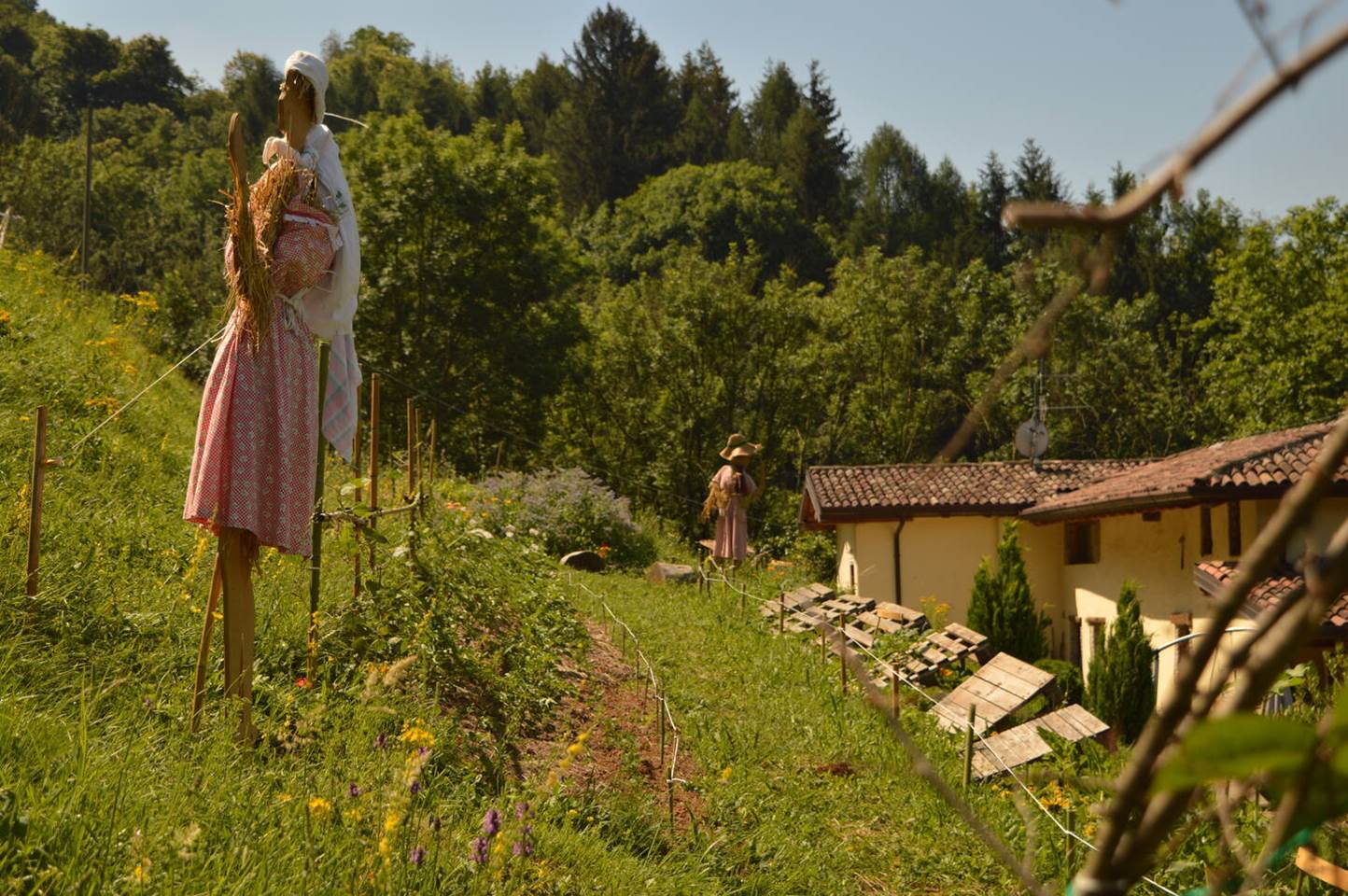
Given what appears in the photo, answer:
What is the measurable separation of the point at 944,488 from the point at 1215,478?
1011cm

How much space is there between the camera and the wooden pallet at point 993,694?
9564 millimetres

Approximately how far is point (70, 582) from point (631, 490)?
31.4 metres

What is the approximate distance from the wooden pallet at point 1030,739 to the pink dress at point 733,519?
10.0 m

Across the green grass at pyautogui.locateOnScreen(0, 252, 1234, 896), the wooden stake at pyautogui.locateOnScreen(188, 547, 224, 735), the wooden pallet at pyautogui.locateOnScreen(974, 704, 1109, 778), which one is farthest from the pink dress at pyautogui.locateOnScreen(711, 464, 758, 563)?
the wooden stake at pyautogui.locateOnScreen(188, 547, 224, 735)

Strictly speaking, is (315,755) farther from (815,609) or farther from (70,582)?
(815,609)

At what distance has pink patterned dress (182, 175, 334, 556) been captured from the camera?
172 inches

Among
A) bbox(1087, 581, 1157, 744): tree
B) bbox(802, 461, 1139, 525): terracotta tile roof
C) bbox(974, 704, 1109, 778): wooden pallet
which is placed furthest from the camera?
bbox(802, 461, 1139, 525): terracotta tile roof

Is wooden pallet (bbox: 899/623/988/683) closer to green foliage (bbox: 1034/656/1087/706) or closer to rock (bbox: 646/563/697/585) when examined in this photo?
green foliage (bbox: 1034/656/1087/706)

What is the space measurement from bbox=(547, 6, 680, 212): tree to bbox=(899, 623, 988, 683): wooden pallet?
49752 millimetres

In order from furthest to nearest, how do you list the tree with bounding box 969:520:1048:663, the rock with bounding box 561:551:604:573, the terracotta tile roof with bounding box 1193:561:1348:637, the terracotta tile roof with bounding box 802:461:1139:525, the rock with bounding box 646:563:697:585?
the terracotta tile roof with bounding box 802:461:1139:525 < the tree with bounding box 969:520:1048:663 < the rock with bounding box 561:551:604:573 < the rock with bounding box 646:563:697:585 < the terracotta tile roof with bounding box 1193:561:1348:637

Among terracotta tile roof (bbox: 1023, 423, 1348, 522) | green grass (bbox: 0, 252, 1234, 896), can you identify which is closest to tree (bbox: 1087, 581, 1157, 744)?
terracotta tile roof (bbox: 1023, 423, 1348, 522)

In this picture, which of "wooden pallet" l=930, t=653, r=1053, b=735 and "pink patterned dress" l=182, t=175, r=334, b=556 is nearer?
"pink patterned dress" l=182, t=175, r=334, b=556

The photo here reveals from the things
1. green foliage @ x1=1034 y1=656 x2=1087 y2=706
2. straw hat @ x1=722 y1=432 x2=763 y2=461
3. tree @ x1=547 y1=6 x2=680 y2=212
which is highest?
tree @ x1=547 y1=6 x2=680 y2=212

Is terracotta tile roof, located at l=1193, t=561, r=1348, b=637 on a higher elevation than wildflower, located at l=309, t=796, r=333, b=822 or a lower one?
lower
